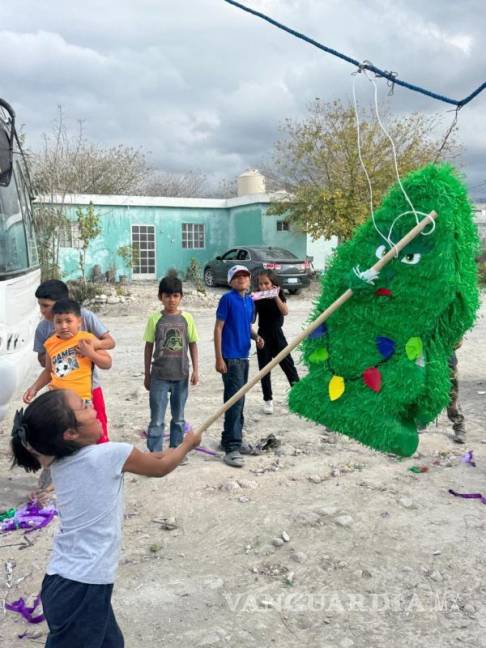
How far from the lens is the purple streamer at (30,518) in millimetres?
3613

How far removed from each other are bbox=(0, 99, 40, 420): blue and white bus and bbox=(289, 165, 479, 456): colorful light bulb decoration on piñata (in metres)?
2.19

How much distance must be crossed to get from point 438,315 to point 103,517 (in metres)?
1.42

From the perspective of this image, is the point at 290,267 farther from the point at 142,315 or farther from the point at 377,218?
the point at 377,218

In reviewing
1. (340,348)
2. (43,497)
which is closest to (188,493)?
(43,497)

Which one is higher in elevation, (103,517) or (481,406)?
(103,517)

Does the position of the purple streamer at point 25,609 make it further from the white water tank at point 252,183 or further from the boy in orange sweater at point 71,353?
the white water tank at point 252,183

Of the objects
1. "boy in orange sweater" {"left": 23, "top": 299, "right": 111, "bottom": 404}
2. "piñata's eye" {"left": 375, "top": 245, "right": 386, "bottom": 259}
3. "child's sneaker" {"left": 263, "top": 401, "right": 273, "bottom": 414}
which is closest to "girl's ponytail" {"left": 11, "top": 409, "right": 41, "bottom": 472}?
"piñata's eye" {"left": 375, "top": 245, "right": 386, "bottom": 259}

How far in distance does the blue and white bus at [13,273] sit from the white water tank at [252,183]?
1791 cm

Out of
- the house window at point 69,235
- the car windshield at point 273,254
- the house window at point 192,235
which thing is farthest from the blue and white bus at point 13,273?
the house window at point 192,235

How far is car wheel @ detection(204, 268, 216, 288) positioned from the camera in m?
19.1

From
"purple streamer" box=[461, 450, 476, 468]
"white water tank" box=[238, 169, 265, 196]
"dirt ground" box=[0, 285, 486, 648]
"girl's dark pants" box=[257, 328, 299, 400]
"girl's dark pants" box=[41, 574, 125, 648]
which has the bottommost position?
"dirt ground" box=[0, 285, 486, 648]

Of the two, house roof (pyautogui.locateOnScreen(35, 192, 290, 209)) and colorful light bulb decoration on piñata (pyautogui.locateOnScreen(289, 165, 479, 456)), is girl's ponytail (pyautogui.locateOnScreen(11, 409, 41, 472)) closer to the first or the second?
colorful light bulb decoration on piñata (pyautogui.locateOnScreen(289, 165, 479, 456))

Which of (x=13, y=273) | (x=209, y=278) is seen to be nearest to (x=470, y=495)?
(x=13, y=273)

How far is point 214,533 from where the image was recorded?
353 cm
